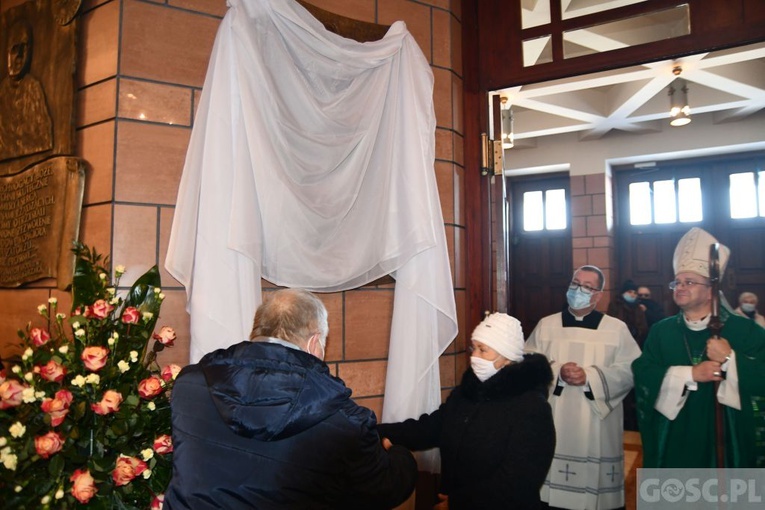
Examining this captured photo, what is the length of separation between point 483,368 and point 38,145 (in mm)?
1697

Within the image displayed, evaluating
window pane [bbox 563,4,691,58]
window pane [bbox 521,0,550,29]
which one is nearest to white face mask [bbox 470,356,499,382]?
window pane [bbox 563,4,691,58]

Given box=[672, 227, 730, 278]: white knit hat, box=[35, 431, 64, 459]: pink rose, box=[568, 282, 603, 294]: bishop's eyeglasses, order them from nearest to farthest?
box=[35, 431, 64, 459]: pink rose, box=[672, 227, 730, 278]: white knit hat, box=[568, 282, 603, 294]: bishop's eyeglasses

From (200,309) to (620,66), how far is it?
1.73 metres

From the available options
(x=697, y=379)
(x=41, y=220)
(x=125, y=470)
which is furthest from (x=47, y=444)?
(x=697, y=379)

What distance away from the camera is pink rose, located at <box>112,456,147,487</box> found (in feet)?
4.80

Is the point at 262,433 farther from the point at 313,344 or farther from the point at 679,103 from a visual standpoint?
the point at 679,103

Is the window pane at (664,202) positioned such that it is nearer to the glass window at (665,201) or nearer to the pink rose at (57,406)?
the glass window at (665,201)

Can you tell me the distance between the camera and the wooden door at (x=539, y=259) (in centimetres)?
236

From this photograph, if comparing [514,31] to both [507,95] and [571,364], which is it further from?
[571,364]

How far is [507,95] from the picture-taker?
254cm

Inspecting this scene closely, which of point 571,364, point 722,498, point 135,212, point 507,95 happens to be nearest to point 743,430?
point 722,498

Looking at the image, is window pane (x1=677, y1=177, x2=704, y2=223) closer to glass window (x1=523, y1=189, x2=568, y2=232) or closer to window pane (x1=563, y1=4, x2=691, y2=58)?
glass window (x1=523, y1=189, x2=568, y2=232)

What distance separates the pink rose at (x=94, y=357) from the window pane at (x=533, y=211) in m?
1.66

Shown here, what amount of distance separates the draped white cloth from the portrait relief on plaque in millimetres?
433
